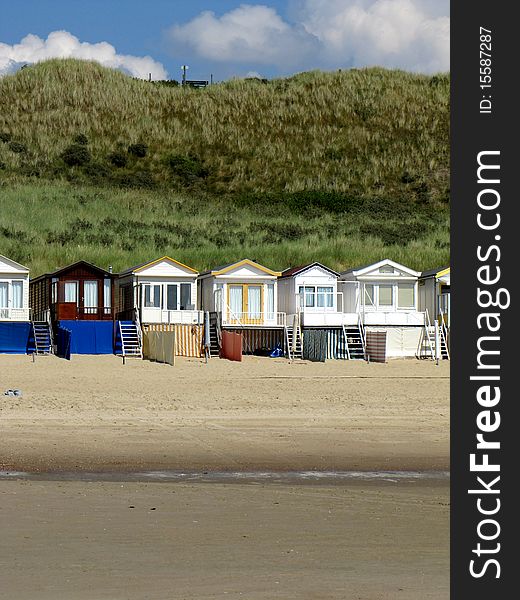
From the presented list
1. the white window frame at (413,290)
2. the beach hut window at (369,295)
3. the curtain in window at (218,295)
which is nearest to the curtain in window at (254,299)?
the curtain in window at (218,295)

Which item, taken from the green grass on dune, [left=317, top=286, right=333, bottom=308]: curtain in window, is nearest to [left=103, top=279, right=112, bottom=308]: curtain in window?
the green grass on dune

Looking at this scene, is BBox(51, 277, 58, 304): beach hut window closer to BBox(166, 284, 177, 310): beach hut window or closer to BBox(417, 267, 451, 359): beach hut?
BBox(166, 284, 177, 310): beach hut window

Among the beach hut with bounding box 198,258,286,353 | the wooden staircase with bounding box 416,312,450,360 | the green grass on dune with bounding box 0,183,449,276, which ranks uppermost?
the green grass on dune with bounding box 0,183,449,276

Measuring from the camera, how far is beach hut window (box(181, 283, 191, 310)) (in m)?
40.7

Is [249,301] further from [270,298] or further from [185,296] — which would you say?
[185,296]

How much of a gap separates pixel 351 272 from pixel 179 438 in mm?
23768

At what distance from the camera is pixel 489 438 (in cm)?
627

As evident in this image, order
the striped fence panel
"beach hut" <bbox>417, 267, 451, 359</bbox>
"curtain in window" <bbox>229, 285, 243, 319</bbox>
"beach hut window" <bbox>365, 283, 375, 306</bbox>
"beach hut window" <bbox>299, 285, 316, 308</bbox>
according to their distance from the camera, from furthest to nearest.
A: "beach hut window" <bbox>365, 283, 375, 306</bbox> < "beach hut window" <bbox>299, 285, 316, 308</bbox> < "curtain in window" <bbox>229, 285, 243, 319</bbox> < "beach hut" <bbox>417, 267, 451, 359</bbox> < the striped fence panel

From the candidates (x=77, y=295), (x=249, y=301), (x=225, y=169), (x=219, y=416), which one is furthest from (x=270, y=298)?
(x=225, y=169)

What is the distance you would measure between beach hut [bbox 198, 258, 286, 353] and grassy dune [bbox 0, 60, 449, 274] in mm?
8129

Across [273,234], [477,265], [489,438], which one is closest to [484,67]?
[477,265]

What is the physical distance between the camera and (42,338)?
3738 cm

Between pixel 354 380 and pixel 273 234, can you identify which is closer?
pixel 354 380

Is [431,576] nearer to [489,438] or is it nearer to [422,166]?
[489,438]
